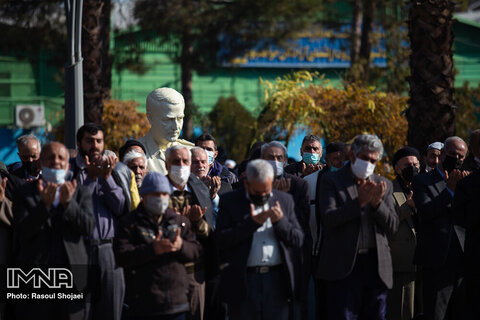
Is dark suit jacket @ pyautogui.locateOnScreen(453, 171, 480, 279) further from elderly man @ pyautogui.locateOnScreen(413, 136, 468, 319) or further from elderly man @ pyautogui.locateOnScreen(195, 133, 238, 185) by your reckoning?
elderly man @ pyautogui.locateOnScreen(195, 133, 238, 185)

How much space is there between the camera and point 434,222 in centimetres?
858

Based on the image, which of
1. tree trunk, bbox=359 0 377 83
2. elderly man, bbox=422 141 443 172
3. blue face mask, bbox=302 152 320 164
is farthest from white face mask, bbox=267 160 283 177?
tree trunk, bbox=359 0 377 83

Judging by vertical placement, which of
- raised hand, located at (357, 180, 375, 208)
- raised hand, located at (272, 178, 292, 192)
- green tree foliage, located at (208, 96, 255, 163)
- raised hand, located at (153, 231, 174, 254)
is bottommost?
green tree foliage, located at (208, 96, 255, 163)

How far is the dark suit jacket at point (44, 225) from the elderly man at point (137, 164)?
5.44 feet

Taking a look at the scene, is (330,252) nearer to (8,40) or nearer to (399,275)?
(399,275)

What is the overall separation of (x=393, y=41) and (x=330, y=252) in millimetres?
22075

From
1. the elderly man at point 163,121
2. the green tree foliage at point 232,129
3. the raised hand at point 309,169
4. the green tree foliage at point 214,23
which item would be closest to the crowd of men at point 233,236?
the elderly man at point 163,121

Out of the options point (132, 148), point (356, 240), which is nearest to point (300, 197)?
point (356, 240)

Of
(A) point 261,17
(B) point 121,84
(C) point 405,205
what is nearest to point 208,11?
(A) point 261,17

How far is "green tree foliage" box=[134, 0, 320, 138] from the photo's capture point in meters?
25.6

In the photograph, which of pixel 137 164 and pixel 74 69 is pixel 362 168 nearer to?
pixel 137 164

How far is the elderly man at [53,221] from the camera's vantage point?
6.95m

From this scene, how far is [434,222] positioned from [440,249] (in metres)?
0.27

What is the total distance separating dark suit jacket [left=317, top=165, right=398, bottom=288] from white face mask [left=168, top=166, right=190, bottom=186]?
1.21 m
